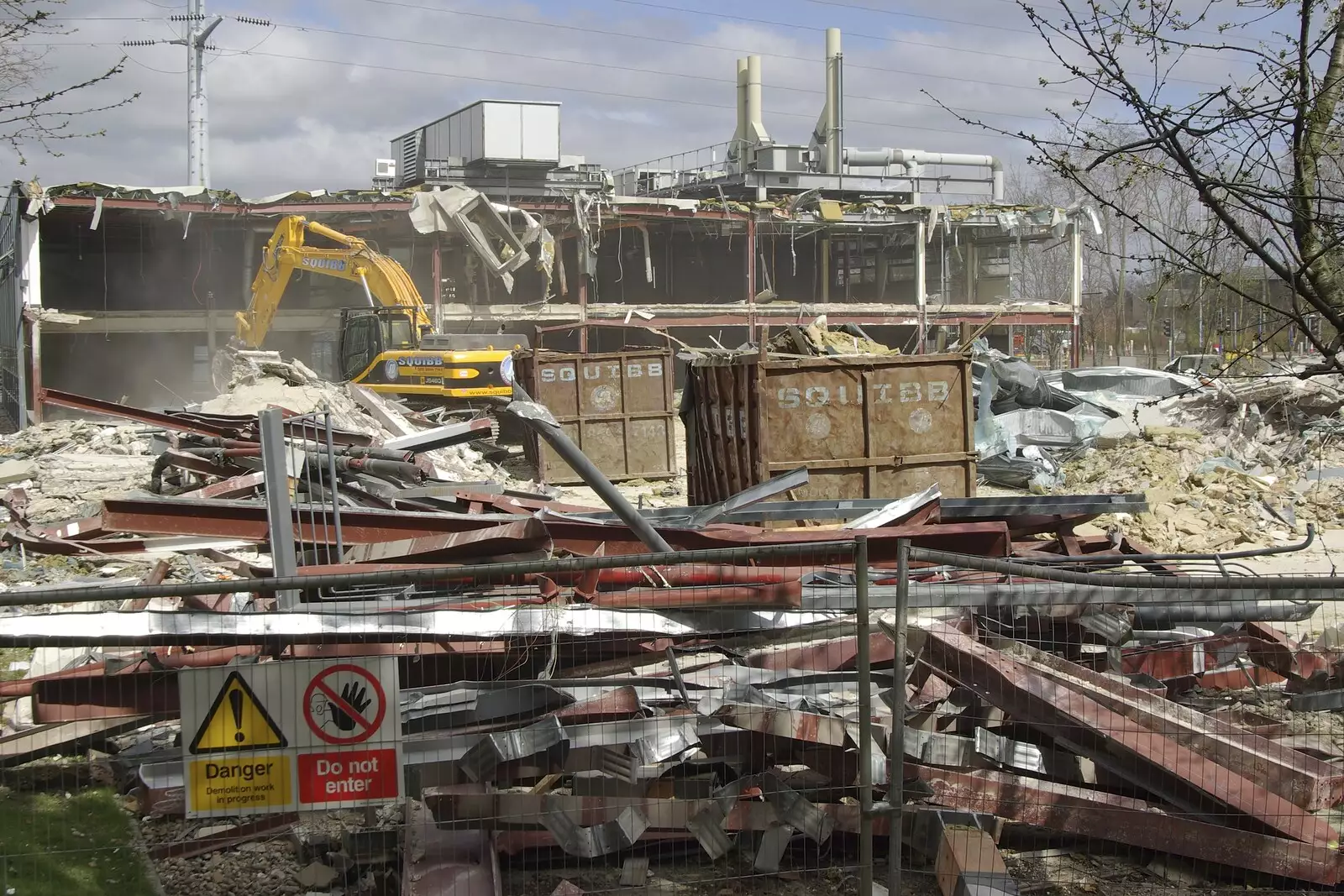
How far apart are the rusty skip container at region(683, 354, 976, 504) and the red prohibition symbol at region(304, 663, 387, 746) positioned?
26.3 ft

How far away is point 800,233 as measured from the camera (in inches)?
1566

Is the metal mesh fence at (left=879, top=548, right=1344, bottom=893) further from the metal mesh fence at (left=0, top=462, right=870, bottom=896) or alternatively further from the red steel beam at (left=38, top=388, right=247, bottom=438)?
the red steel beam at (left=38, top=388, right=247, bottom=438)

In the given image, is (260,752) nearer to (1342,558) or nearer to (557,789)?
(557,789)

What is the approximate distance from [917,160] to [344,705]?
50.7m

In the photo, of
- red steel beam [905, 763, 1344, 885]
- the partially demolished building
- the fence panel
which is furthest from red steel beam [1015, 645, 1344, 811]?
the partially demolished building

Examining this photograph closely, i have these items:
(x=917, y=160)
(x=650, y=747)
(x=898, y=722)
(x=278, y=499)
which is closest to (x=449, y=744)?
(x=650, y=747)

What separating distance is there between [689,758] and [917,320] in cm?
3622

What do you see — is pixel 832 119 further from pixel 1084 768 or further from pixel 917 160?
pixel 1084 768

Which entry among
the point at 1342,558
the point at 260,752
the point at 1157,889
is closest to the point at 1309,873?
the point at 1157,889

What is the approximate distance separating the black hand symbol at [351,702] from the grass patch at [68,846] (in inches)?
39.2

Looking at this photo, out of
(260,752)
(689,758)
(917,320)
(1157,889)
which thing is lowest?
(1157,889)

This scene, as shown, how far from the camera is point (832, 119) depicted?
172 ft

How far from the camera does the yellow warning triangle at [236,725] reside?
395cm

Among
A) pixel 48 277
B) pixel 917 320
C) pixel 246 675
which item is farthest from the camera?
pixel 917 320
